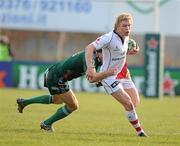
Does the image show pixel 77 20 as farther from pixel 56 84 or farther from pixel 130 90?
pixel 56 84

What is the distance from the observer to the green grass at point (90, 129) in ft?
38.1

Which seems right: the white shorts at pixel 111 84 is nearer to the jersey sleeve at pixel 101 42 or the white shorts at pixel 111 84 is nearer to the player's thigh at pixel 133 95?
the jersey sleeve at pixel 101 42

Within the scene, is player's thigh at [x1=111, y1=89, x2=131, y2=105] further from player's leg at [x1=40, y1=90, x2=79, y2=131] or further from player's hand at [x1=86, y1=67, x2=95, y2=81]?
player's leg at [x1=40, y1=90, x2=79, y2=131]

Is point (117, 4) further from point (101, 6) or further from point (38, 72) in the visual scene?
point (38, 72)

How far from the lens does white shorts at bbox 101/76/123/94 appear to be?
1251cm

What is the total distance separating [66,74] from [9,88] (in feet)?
66.1

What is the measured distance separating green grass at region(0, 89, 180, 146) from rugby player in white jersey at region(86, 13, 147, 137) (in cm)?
51

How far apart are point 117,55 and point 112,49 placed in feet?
0.52

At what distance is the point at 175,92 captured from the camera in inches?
1299

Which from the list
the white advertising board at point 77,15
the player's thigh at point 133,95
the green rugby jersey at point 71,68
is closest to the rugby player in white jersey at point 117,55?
the green rugby jersey at point 71,68

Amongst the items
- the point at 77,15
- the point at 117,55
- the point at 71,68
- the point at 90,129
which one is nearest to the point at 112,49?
the point at 117,55

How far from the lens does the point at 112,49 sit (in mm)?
12484

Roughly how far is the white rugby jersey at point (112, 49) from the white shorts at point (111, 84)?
0.61ft

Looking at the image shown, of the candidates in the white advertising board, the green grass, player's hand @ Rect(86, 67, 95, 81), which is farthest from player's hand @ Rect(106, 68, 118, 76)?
the white advertising board
